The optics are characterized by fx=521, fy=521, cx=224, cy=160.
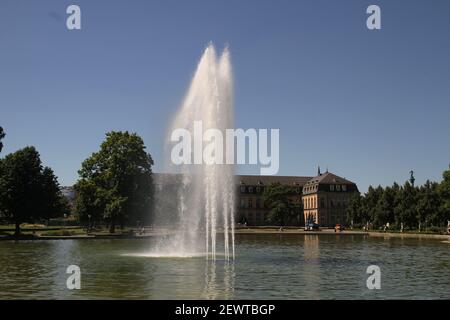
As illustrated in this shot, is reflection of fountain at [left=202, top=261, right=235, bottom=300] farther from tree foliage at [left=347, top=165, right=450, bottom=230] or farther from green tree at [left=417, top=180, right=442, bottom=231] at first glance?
green tree at [left=417, top=180, right=442, bottom=231]

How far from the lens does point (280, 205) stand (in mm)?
134500

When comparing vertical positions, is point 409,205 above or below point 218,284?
above

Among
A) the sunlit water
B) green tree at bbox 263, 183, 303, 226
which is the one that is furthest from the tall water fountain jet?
green tree at bbox 263, 183, 303, 226

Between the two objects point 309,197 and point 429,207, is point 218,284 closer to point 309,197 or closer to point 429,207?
point 429,207

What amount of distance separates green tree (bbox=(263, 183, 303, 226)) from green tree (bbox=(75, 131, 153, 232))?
63475 mm

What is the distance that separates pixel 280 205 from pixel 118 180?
68385mm

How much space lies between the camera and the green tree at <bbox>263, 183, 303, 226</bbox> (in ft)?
440

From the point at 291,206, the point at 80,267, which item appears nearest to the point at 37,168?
the point at 80,267

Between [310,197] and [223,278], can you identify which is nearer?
[223,278]

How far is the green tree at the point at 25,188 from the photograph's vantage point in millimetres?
71875

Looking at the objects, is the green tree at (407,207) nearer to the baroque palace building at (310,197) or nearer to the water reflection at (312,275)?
the baroque palace building at (310,197)

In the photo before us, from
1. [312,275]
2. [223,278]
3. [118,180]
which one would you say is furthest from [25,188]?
[312,275]

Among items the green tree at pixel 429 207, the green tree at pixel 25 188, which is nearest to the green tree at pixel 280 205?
the green tree at pixel 429 207
